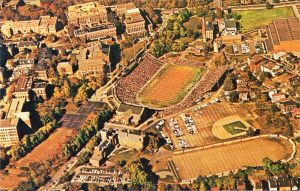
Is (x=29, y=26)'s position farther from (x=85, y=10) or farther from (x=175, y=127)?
(x=175, y=127)

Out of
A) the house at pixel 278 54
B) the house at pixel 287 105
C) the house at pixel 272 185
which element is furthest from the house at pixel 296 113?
the house at pixel 278 54

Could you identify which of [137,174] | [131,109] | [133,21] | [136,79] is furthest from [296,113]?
[133,21]

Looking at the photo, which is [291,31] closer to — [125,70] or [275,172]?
[125,70]

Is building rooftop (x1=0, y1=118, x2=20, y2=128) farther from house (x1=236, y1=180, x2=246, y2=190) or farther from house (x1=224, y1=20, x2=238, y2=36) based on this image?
house (x1=224, y1=20, x2=238, y2=36)

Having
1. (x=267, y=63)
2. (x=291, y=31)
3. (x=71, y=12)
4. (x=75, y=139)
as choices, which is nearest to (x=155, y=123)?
(x=75, y=139)

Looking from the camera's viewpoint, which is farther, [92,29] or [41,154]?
[92,29]
